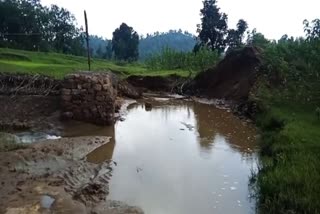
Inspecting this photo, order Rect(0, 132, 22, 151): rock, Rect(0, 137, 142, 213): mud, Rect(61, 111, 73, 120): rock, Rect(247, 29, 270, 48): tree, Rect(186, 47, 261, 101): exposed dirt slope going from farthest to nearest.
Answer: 1. Rect(247, 29, 270, 48): tree
2. Rect(186, 47, 261, 101): exposed dirt slope
3. Rect(61, 111, 73, 120): rock
4. Rect(0, 132, 22, 151): rock
5. Rect(0, 137, 142, 213): mud

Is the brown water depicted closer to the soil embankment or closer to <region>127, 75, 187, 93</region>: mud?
the soil embankment

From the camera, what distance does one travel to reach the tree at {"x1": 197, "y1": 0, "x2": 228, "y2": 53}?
47531 millimetres

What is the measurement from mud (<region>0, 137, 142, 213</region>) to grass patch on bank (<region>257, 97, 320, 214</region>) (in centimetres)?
249

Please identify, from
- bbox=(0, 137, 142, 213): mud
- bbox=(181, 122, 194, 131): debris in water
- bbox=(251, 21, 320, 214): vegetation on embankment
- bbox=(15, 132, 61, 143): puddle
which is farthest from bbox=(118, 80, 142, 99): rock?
bbox=(0, 137, 142, 213): mud

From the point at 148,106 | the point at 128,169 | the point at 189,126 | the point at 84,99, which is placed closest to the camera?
the point at 128,169

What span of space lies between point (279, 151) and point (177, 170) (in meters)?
2.62

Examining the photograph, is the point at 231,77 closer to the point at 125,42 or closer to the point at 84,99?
the point at 84,99

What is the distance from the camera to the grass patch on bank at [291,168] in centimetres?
705

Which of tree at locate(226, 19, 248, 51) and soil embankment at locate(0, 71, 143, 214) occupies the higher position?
tree at locate(226, 19, 248, 51)

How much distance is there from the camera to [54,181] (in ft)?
28.4

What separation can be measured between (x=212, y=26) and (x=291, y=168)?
40635mm

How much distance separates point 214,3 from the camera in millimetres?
48156

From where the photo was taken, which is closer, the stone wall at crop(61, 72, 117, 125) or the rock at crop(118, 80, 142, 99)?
the stone wall at crop(61, 72, 117, 125)

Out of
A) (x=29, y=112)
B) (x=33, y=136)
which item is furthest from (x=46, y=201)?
(x=29, y=112)
